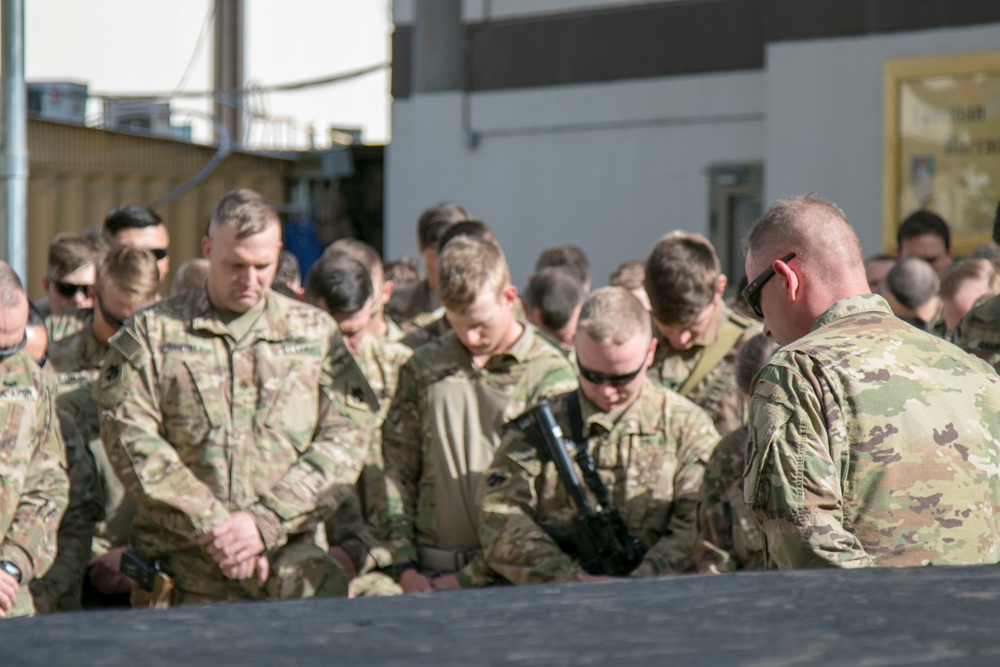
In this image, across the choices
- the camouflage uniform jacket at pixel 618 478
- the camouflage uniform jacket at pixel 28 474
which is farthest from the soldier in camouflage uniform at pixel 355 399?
the camouflage uniform jacket at pixel 28 474

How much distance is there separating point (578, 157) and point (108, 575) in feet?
24.2

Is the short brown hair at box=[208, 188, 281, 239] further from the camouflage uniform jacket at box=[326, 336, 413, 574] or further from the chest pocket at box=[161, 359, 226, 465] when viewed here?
the camouflage uniform jacket at box=[326, 336, 413, 574]

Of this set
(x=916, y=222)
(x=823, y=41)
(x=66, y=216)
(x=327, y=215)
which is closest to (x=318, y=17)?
(x=327, y=215)

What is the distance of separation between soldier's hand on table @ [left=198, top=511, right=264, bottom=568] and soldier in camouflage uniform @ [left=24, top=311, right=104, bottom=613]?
671 millimetres

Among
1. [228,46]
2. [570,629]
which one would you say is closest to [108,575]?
[570,629]

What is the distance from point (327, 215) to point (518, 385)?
9.46 metres

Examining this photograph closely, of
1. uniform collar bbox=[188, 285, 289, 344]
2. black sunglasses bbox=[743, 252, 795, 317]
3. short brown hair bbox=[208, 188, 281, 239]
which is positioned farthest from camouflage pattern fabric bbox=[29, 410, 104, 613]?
black sunglasses bbox=[743, 252, 795, 317]

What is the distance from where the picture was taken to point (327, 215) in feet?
44.8

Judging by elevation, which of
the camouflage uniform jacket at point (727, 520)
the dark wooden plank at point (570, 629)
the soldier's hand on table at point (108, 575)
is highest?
the dark wooden plank at point (570, 629)

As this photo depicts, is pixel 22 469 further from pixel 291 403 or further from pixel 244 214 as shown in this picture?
pixel 244 214

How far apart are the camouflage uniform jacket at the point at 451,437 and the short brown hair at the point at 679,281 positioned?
47 cm

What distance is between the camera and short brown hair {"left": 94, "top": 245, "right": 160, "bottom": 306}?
529 cm

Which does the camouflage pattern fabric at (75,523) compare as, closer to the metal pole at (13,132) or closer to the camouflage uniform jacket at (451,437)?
the metal pole at (13,132)

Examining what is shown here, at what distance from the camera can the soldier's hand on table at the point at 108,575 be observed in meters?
4.79
